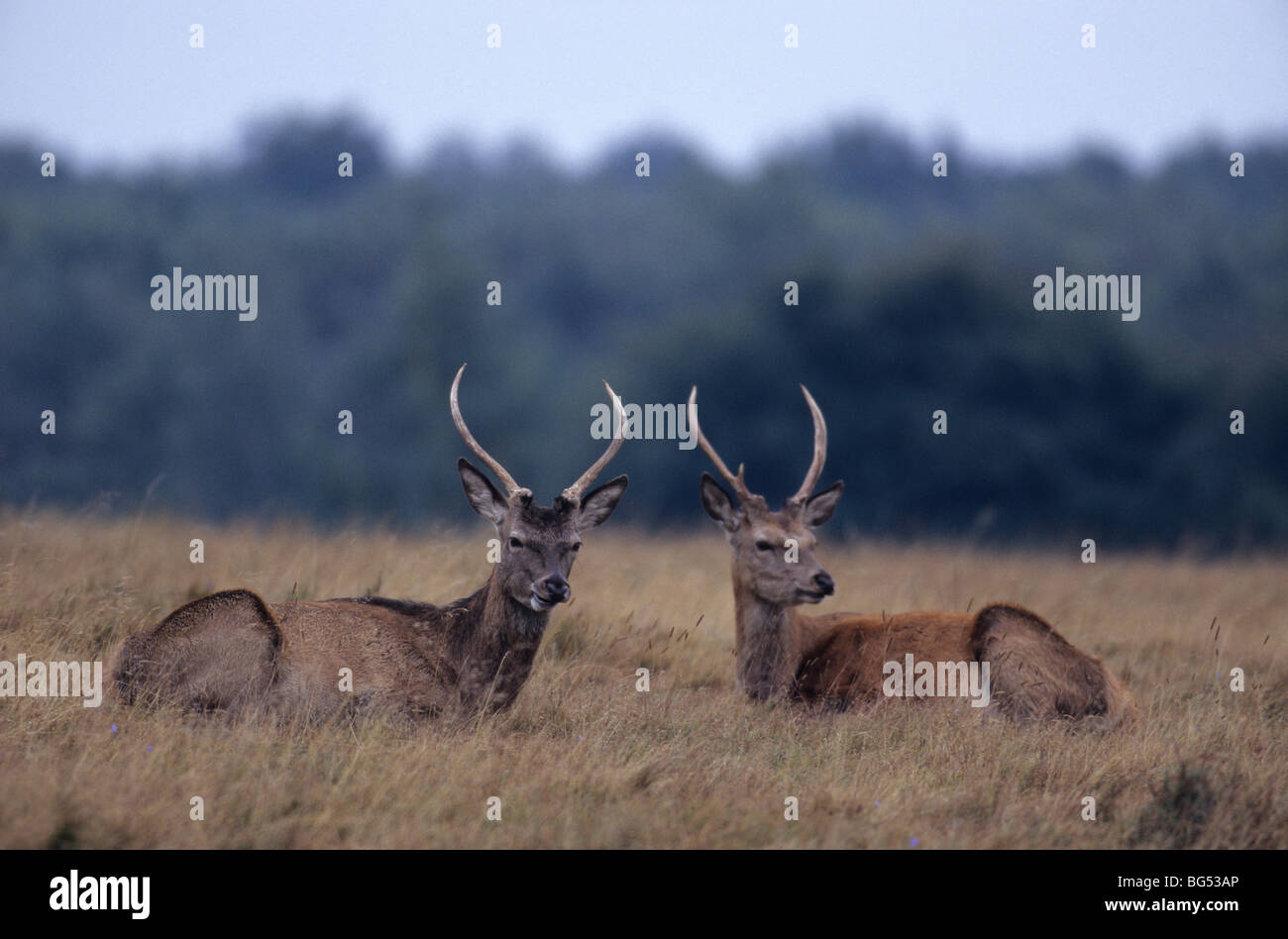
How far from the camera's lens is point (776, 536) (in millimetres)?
9234

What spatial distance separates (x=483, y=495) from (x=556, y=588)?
1100mm

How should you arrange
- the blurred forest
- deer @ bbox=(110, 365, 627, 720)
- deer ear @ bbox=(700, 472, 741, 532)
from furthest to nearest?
the blurred forest → deer ear @ bbox=(700, 472, 741, 532) → deer @ bbox=(110, 365, 627, 720)

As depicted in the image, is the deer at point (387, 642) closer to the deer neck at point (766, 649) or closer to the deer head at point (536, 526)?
the deer head at point (536, 526)

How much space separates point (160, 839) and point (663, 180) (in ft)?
176

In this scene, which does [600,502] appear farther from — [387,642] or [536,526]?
[387,642]

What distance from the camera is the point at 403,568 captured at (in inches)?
441

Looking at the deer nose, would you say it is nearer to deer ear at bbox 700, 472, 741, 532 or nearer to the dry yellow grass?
the dry yellow grass

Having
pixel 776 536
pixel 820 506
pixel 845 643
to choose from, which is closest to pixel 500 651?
pixel 776 536

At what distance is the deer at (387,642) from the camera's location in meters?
7.37

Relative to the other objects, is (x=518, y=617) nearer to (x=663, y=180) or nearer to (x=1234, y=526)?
(x=1234, y=526)

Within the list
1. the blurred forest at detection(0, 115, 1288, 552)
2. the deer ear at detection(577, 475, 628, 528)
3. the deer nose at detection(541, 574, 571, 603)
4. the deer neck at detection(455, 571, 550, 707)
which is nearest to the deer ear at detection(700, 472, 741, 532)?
the deer ear at detection(577, 475, 628, 528)

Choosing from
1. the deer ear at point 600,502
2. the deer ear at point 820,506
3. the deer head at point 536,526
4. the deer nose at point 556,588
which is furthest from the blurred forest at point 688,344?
the deer nose at point 556,588

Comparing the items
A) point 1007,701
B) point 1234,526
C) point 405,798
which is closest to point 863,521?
point 1234,526

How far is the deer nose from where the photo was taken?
25.3 ft
